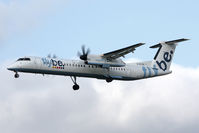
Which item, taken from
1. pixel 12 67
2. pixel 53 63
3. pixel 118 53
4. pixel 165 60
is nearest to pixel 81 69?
pixel 53 63

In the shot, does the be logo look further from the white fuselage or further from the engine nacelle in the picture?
the engine nacelle

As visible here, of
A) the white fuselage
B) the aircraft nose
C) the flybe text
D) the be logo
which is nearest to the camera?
the aircraft nose

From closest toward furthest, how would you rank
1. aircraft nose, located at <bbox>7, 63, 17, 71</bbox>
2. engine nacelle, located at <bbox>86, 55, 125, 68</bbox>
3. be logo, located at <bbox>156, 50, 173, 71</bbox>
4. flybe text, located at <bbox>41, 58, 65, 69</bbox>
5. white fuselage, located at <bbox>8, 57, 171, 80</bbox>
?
aircraft nose, located at <bbox>7, 63, 17, 71</bbox>
white fuselage, located at <bbox>8, 57, 171, 80</bbox>
flybe text, located at <bbox>41, 58, 65, 69</bbox>
engine nacelle, located at <bbox>86, 55, 125, 68</bbox>
be logo, located at <bbox>156, 50, 173, 71</bbox>

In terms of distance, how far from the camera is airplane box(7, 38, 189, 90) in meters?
33.7

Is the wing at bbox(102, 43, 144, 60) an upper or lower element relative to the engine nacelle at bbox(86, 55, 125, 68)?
upper

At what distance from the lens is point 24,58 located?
1326 inches

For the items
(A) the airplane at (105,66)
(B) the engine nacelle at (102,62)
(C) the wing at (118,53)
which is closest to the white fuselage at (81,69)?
(A) the airplane at (105,66)

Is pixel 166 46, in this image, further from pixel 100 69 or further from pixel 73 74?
pixel 73 74

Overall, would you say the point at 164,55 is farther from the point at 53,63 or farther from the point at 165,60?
the point at 53,63

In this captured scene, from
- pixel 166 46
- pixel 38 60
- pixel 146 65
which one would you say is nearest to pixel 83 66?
pixel 38 60

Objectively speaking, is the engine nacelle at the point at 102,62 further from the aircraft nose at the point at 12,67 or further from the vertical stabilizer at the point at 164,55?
the aircraft nose at the point at 12,67

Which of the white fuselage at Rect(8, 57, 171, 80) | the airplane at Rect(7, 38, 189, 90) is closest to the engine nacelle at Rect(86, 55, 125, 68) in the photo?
the airplane at Rect(7, 38, 189, 90)

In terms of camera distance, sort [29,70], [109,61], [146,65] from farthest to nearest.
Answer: [146,65] → [109,61] → [29,70]

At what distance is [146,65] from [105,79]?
4.44 metres
